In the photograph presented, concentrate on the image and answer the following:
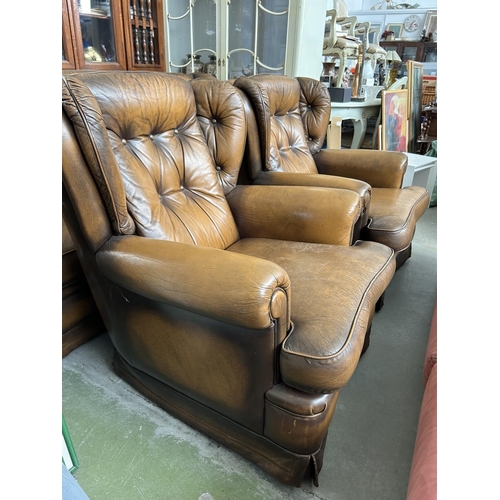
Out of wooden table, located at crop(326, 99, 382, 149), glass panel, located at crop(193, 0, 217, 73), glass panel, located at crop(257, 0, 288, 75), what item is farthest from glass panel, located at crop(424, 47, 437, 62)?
glass panel, located at crop(193, 0, 217, 73)

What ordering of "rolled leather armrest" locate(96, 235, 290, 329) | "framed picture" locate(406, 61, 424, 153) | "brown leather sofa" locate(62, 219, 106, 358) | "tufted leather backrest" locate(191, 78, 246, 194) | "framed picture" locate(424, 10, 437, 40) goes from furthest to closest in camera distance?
"framed picture" locate(424, 10, 437, 40) < "framed picture" locate(406, 61, 424, 153) < "tufted leather backrest" locate(191, 78, 246, 194) < "brown leather sofa" locate(62, 219, 106, 358) < "rolled leather armrest" locate(96, 235, 290, 329)

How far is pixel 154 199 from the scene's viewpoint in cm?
117

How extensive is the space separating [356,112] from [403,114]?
0.59 meters

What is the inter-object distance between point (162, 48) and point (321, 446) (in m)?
2.76

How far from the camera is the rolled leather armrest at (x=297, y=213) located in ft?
4.49

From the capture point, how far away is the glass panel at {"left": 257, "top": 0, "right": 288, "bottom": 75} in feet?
8.38

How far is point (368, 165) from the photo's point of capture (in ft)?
6.83

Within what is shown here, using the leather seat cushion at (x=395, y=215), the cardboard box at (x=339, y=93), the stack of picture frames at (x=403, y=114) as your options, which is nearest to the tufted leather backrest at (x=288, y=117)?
the leather seat cushion at (x=395, y=215)

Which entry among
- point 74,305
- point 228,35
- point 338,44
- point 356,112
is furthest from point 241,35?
point 74,305

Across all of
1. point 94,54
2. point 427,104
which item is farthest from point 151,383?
point 427,104

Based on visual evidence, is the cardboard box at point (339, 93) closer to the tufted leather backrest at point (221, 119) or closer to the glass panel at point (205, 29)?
the glass panel at point (205, 29)

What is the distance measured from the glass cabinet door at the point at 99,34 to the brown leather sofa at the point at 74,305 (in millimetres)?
1436

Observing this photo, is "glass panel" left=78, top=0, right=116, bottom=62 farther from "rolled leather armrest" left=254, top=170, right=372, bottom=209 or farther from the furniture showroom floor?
the furniture showroom floor

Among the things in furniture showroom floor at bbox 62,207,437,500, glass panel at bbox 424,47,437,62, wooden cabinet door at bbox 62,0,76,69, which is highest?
glass panel at bbox 424,47,437,62
